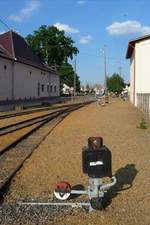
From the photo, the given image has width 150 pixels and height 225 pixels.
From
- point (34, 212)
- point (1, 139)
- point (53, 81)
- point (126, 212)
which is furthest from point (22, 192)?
point (53, 81)

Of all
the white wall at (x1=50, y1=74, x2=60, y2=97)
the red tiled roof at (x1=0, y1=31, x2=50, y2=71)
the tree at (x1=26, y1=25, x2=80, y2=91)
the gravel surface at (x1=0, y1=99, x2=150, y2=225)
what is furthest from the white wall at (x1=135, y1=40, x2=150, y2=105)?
the tree at (x1=26, y1=25, x2=80, y2=91)

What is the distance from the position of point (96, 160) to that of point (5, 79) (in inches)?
1680

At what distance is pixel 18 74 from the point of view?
54.8 m

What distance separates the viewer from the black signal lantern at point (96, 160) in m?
7.27

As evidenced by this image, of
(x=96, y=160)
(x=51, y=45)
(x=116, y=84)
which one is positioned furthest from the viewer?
(x=116, y=84)

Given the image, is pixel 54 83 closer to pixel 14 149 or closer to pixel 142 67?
pixel 142 67

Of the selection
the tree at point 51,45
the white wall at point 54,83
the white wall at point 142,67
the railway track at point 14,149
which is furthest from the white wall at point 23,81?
the railway track at point 14,149

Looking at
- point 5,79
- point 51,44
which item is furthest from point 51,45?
point 5,79

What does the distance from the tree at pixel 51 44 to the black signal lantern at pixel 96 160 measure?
84927 mm

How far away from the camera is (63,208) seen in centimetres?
735

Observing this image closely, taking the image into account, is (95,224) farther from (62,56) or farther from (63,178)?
(62,56)

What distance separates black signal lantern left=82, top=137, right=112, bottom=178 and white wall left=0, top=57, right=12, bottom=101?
134 feet

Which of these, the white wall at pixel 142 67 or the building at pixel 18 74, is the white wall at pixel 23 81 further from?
the white wall at pixel 142 67

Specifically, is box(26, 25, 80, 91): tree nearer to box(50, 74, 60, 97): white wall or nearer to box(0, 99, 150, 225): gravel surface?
box(50, 74, 60, 97): white wall
